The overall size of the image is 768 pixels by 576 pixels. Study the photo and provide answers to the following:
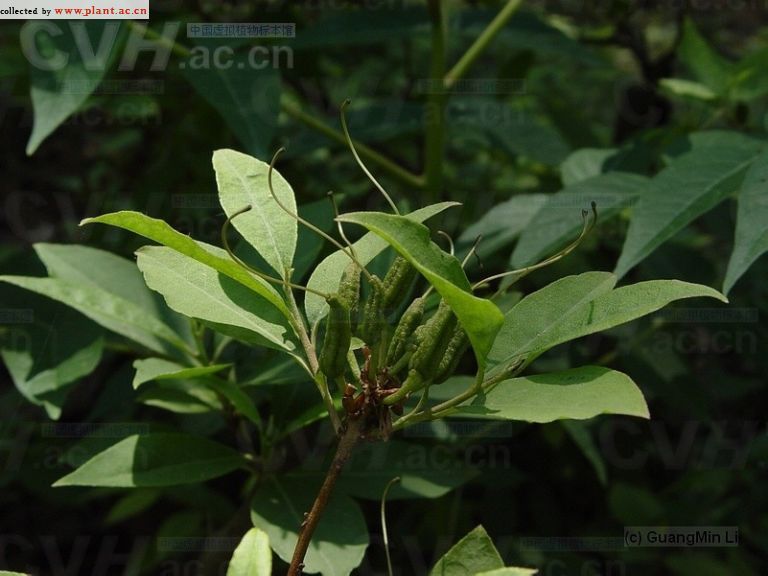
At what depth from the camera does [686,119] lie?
5.06 ft

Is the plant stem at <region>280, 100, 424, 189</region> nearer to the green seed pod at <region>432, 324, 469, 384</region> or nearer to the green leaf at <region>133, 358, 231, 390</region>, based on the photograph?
the green leaf at <region>133, 358, 231, 390</region>

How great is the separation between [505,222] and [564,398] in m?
0.74

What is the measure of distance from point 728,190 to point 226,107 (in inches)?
24.4

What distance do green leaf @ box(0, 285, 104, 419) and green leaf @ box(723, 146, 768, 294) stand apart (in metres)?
0.70

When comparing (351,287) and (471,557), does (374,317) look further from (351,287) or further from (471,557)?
(471,557)

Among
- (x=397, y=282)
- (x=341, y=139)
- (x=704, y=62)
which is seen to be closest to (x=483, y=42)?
(x=341, y=139)

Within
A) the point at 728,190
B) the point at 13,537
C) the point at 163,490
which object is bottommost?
the point at 13,537

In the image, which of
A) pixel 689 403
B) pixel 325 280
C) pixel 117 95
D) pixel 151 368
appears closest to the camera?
pixel 325 280

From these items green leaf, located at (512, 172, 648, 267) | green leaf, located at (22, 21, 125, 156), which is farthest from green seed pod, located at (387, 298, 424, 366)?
green leaf, located at (22, 21, 125, 156)

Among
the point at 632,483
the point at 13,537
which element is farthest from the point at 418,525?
the point at 13,537

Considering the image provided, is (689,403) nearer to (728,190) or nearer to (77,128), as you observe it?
(728,190)

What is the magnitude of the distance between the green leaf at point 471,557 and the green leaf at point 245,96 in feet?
1.99

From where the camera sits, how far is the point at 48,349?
114 cm

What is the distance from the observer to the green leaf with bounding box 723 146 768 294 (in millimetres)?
858
